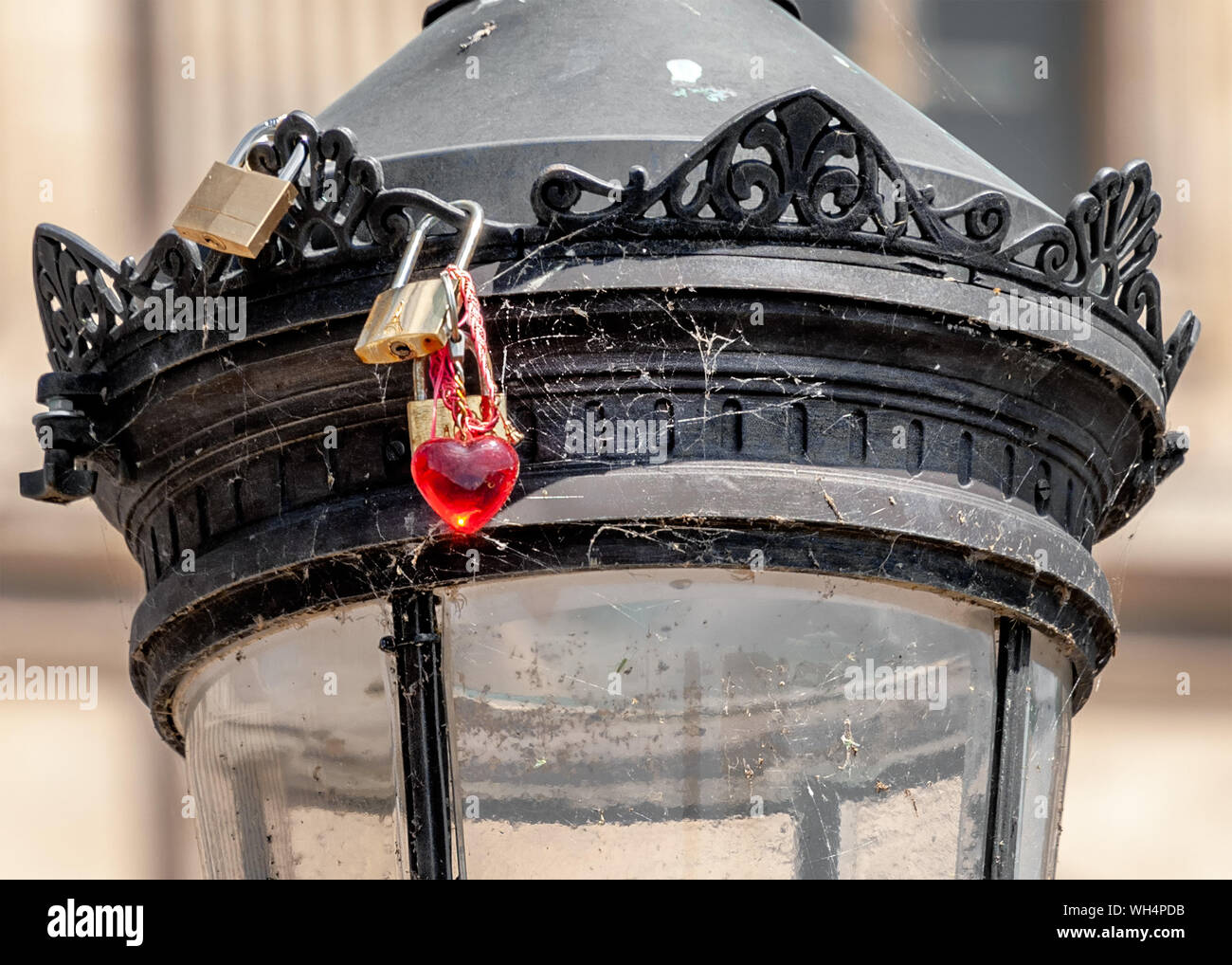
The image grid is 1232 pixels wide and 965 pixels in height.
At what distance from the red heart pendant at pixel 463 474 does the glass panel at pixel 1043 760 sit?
0.83 m

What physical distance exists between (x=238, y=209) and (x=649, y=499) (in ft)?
2.10

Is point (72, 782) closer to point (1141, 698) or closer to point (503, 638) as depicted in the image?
point (1141, 698)

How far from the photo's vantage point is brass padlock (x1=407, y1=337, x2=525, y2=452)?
2.91 meters

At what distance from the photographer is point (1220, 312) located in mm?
9523

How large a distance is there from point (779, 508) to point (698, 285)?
295 millimetres

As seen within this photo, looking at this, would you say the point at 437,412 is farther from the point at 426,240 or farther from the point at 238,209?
the point at 238,209

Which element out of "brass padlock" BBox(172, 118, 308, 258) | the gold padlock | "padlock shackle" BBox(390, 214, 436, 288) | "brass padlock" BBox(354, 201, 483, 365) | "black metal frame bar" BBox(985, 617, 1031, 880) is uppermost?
"brass padlock" BBox(172, 118, 308, 258)

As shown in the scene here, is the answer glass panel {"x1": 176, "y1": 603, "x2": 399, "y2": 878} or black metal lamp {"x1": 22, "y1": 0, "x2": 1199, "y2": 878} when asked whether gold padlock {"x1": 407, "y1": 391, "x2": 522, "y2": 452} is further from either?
glass panel {"x1": 176, "y1": 603, "x2": 399, "y2": 878}

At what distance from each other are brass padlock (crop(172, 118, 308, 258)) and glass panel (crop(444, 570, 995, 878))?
20.4 inches

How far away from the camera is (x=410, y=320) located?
289 centimetres

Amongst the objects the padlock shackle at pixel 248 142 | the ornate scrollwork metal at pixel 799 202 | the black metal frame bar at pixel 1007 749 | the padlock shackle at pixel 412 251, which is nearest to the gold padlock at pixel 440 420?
the padlock shackle at pixel 412 251

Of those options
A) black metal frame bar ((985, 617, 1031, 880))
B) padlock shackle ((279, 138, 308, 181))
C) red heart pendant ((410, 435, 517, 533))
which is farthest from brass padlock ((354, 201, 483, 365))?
black metal frame bar ((985, 617, 1031, 880))

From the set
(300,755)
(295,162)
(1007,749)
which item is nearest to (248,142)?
(295,162)

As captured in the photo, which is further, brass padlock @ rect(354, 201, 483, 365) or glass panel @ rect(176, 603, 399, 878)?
glass panel @ rect(176, 603, 399, 878)
